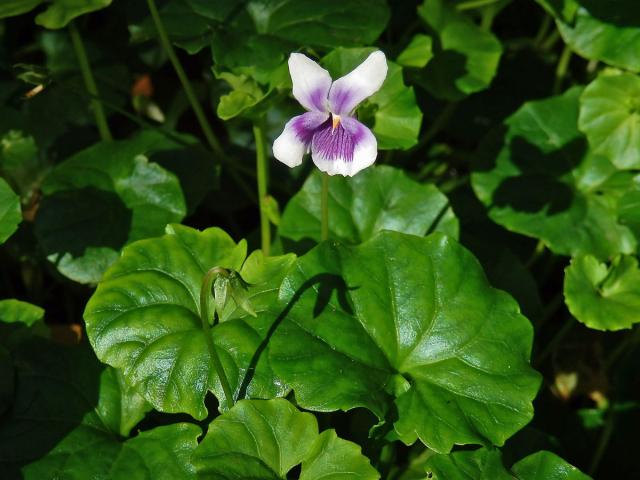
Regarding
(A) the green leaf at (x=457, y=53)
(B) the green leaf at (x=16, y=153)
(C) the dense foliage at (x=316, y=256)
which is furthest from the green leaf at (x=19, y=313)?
(A) the green leaf at (x=457, y=53)

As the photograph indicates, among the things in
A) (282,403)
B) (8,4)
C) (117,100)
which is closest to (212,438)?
(282,403)

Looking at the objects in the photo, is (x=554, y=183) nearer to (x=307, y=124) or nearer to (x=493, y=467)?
(x=493, y=467)

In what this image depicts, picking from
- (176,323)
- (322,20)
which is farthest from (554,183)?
(176,323)

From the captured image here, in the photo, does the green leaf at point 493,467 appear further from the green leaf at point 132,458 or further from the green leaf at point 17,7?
the green leaf at point 17,7

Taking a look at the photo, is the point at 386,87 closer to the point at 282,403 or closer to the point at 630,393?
the point at 282,403

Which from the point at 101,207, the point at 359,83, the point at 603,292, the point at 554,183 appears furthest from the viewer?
the point at 554,183

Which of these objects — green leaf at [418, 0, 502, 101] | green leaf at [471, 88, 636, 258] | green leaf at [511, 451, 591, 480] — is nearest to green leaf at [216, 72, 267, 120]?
green leaf at [418, 0, 502, 101]

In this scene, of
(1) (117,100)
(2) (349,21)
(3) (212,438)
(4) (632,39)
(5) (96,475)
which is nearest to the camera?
(3) (212,438)

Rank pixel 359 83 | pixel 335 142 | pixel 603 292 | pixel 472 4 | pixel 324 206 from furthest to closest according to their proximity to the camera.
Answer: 1. pixel 472 4
2. pixel 603 292
3. pixel 324 206
4. pixel 335 142
5. pixel 359 83
